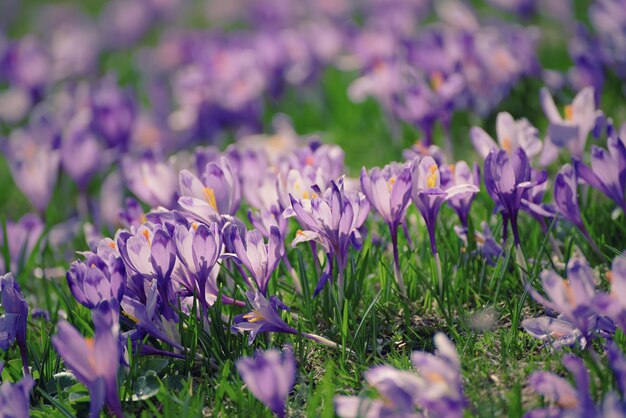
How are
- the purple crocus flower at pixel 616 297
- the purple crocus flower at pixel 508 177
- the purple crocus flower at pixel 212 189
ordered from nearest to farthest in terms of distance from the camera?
1. the purple crocus flower at pixel 616 297
2. the purple crocus flower at pixel 508 177
3. the purple crocus flower at pixel 212 189

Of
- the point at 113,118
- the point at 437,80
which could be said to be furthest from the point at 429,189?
the point at 113,118

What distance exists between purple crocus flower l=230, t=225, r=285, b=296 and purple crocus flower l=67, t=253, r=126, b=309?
0.31 m

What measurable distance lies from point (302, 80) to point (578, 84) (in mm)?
1835

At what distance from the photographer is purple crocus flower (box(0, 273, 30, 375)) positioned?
2.04m

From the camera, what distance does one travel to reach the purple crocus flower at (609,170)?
2.22 metres

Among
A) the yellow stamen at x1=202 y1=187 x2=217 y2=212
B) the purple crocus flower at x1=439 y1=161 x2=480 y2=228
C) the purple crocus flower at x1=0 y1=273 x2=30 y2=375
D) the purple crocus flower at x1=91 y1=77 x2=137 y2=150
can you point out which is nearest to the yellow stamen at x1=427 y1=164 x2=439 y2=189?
the purple crocus flower at x1=439 y1=161 x2=480 y2=228

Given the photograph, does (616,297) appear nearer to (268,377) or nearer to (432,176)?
(432,176)

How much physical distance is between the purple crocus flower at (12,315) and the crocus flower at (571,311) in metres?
1.34

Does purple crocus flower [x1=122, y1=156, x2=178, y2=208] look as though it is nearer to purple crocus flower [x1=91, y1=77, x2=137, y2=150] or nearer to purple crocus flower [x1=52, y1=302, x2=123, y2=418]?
purple crocus flower [x1=52, y1=302, x2=123, y2=418]

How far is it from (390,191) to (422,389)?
71 centimetres

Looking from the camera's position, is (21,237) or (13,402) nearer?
(13,402)

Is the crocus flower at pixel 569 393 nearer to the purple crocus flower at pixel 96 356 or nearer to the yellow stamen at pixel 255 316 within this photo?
the yellow stamen at pixel 255 316

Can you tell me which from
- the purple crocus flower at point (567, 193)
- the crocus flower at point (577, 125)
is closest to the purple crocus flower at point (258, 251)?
the purple crocus flower at point (567, 193)

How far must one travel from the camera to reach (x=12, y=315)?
2055mm
